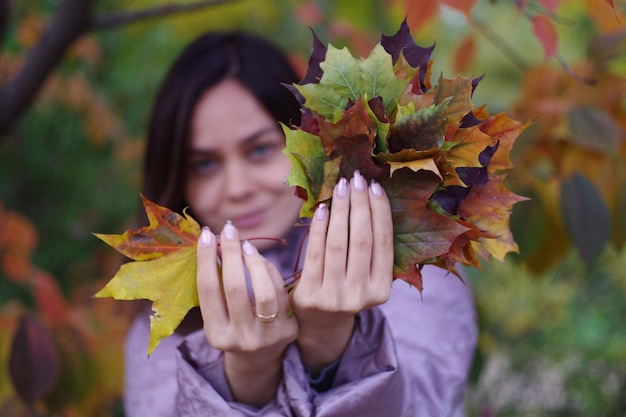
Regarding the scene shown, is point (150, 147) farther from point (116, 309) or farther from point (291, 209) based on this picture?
point (116, 309)

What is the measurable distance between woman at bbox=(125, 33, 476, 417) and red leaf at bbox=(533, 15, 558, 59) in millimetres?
367

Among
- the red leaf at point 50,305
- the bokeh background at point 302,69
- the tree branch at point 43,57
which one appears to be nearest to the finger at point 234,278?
the bokeh background at point 302,69

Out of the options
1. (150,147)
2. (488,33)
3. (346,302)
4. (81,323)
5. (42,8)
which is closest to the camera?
(346,302)

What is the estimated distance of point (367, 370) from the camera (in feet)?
2.30

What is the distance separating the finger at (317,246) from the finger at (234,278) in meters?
0.05

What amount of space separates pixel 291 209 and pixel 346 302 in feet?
1.72

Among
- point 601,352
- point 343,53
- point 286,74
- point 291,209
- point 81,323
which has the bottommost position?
point 601,352

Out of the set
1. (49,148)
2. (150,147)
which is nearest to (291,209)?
(150,147)

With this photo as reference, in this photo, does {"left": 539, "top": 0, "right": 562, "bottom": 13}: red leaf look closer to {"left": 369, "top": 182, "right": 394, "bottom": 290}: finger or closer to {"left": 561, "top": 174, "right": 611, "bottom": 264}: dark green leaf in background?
{"left": 561, "top": 174, "right": 611, "bottom": 264}: dark green leaf in background

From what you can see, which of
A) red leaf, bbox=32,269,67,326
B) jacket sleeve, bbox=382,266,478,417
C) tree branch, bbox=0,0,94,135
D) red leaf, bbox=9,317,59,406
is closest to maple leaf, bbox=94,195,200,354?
jacket sleeve, bbox=382,266,478,417

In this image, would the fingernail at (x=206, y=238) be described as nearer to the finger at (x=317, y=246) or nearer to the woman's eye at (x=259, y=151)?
the finger at (x=317, y=246)

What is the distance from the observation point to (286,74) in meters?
1.26

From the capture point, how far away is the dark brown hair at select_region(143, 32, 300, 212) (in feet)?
3.68

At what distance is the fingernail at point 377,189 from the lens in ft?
1.94
